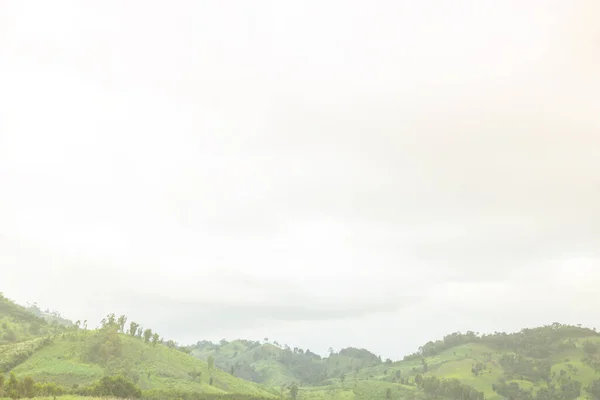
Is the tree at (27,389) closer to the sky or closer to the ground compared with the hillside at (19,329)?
closer to the ground

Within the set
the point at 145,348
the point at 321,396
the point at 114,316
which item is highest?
the point at 114,316

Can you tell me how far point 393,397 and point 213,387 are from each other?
8223cm

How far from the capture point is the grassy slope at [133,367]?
11769 cm

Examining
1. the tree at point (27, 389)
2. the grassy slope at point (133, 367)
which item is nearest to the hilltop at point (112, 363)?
the grassy slope at point (133, 367)

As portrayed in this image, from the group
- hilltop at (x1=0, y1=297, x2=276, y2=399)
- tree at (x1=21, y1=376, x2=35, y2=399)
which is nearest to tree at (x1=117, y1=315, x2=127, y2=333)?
hilltop at (x1=0, y1=297, x2=276, y2=399)

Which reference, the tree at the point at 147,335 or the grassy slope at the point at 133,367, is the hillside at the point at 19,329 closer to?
the grassy slope at the point at 133,367

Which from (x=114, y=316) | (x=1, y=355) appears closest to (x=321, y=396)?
(x=114, y=316)

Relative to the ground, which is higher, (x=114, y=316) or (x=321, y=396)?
(x=114, y=316)

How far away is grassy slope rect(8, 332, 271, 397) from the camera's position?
117688mm

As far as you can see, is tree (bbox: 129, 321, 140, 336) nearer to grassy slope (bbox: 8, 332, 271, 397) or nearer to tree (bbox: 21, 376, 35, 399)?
grassy slope (bbox: 8, 332, 271, 397)

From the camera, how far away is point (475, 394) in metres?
195

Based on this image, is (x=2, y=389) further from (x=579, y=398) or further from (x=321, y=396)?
(x=579, y=398)

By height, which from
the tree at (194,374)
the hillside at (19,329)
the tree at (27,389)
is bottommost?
the tree at (194,374)

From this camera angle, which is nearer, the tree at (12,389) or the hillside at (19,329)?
the tree at (12,389)
